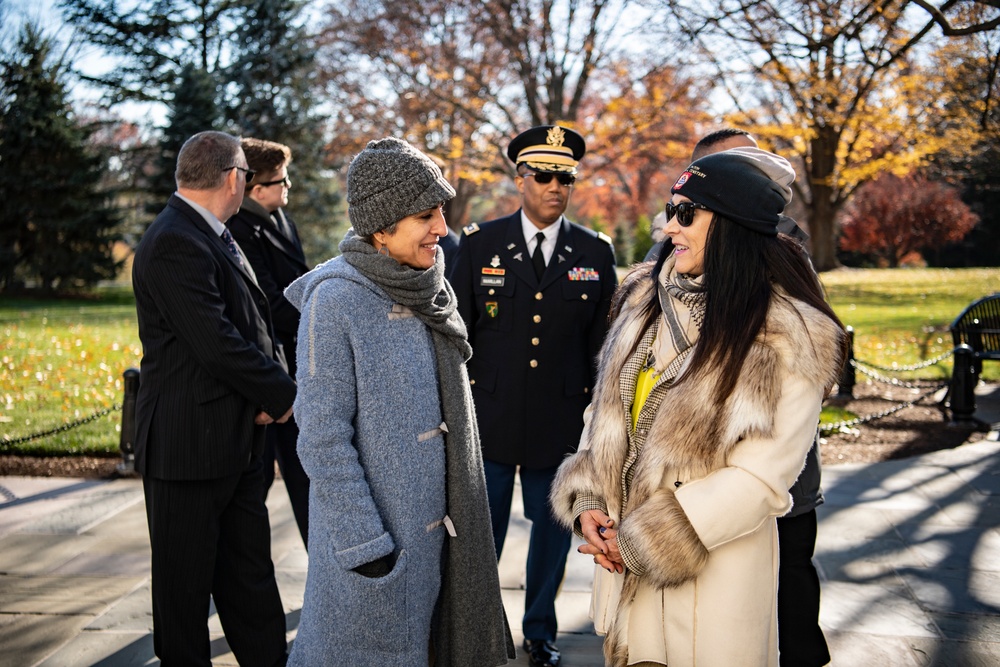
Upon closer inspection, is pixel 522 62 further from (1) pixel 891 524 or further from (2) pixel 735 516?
(2) pixel 735 516

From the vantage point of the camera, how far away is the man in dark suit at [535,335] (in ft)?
13.0

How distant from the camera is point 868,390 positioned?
10.2 m

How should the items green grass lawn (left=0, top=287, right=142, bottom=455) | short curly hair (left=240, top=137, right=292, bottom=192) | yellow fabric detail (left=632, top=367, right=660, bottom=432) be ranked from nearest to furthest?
1. yellow fabric detail (left=632, top=367, right=660, bottom=432)
2. short curly hair (left=240, top=137, right=292, bottom=192)
3. green grass lawn (left=0, top=287, right=142, bottom=455)

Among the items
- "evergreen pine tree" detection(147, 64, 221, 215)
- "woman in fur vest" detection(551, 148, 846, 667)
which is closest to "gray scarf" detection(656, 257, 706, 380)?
"woman in fur vest" detection(551, 148, 846, 667)

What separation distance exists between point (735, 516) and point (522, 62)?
15741mm

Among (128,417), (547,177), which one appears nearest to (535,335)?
(547,177)

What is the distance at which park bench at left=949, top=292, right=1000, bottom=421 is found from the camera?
7.99m

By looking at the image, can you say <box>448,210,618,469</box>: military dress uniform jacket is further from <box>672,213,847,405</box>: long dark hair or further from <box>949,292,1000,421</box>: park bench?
<box>949,292,1000,421</box>: park bench

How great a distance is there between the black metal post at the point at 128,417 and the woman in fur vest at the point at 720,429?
191 inches

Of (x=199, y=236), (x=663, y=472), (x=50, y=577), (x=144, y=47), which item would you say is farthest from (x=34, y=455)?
(x=144, y=47)

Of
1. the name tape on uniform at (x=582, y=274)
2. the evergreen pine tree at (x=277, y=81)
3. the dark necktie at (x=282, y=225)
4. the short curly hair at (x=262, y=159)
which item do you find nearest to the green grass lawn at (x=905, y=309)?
the name tape on uniform at (x=582, y=274)

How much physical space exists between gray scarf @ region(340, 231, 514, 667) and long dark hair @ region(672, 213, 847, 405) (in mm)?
768

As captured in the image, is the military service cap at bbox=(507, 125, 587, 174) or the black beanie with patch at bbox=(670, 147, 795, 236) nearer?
the black beanie with patch at bbox=(670, 147, 795, 236)

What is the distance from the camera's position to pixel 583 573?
194 inches
